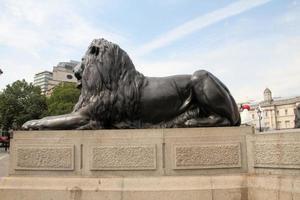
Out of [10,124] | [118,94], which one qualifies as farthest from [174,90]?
[10,124]

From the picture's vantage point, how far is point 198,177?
5695mm

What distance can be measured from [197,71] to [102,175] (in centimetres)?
275

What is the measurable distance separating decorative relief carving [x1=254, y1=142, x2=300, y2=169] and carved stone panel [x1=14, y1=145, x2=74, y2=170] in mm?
3232

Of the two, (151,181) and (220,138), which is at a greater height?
(220,138)

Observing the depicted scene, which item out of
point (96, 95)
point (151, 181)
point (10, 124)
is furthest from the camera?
point (10, 124)

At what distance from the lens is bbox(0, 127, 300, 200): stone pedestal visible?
18.3 ft

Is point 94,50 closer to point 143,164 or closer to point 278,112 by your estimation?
point 143,164

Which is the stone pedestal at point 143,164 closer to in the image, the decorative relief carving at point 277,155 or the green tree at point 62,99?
the decorative relief carving at point 277,155

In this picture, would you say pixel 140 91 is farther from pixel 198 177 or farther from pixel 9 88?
pixel 9 88

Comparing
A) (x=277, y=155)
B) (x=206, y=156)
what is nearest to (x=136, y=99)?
(x=206, y=156)

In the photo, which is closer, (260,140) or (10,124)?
(260,140)

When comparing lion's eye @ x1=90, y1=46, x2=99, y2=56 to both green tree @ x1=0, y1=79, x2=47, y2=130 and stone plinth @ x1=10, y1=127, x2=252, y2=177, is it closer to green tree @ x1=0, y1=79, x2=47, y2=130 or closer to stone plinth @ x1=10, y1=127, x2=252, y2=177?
stone plinth @ x1=10, y1=127, x2=252, y2=177

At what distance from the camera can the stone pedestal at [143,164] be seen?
5.57m

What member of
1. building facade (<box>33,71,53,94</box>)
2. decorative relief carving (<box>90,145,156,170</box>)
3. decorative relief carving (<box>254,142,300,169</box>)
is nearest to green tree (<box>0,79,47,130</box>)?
decorative relief carving (<box>90,145,156,170</box>)
